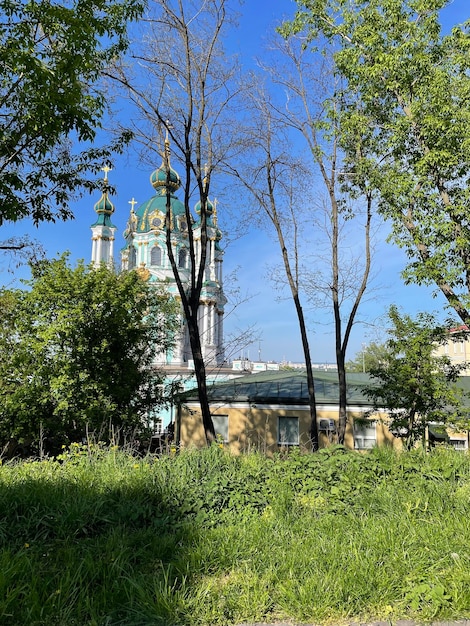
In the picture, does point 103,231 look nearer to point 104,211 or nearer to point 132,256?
point 104,211

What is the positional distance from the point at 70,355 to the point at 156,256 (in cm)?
3396

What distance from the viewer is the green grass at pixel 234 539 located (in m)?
2.74

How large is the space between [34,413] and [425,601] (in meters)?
11.9

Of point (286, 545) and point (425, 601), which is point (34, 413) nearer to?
point (286, 545)

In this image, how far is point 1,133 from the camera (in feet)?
A: 19.4

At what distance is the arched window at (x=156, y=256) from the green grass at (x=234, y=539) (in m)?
41.3

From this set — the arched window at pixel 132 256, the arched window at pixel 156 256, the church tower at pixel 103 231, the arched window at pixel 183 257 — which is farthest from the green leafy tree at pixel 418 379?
the church tower at pixel 103 231

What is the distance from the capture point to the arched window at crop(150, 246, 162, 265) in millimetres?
45719

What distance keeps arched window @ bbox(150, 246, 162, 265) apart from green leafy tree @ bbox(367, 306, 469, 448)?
34776 mm

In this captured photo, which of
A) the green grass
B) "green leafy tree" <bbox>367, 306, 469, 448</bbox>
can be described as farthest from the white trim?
the green grass

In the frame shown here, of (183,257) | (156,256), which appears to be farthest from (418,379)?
(156,256)

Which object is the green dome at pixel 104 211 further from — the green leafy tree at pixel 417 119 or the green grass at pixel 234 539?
the green grass at pixel 234 539

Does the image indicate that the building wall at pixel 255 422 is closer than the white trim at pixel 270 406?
Yes

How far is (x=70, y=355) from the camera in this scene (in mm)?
13008
